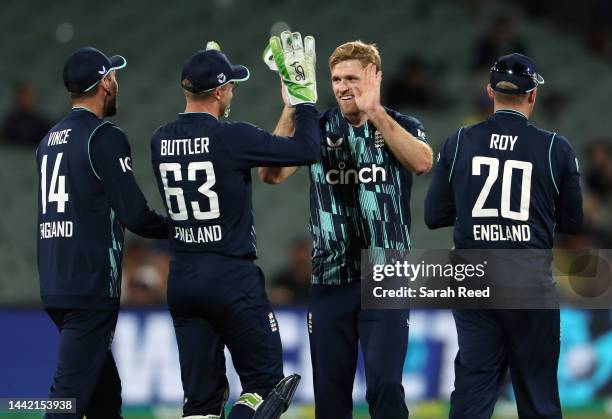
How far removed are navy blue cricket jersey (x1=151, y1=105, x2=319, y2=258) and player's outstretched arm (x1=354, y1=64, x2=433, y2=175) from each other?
48 centimetres

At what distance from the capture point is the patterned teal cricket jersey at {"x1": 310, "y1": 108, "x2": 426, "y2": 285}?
7.24 m

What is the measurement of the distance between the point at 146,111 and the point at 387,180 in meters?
9.90

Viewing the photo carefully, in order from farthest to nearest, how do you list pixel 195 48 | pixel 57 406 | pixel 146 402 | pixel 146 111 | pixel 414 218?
pixel 195 48 < pixel 146 111 < pixel 414 218 < pixel 146 402 < pixel 57 406

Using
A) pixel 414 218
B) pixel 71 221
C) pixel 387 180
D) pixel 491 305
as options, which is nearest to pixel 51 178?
pixel 71 221

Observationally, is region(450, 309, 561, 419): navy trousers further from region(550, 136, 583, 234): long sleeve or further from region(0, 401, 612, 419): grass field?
region(0, 401, 612, 419): grass field

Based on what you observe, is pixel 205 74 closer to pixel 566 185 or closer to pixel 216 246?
pixel 216 246

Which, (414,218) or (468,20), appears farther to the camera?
(468,20)

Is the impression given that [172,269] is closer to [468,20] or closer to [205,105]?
[205,105]

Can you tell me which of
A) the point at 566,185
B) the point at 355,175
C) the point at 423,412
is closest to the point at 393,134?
the point at 355,175

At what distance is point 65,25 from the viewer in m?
17.9

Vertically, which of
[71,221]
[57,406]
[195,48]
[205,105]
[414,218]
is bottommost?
[57,406]

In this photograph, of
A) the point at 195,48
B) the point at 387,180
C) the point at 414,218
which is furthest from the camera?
the point at 195,48

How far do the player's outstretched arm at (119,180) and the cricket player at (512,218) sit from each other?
184cm

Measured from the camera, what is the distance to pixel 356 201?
7.27 m
